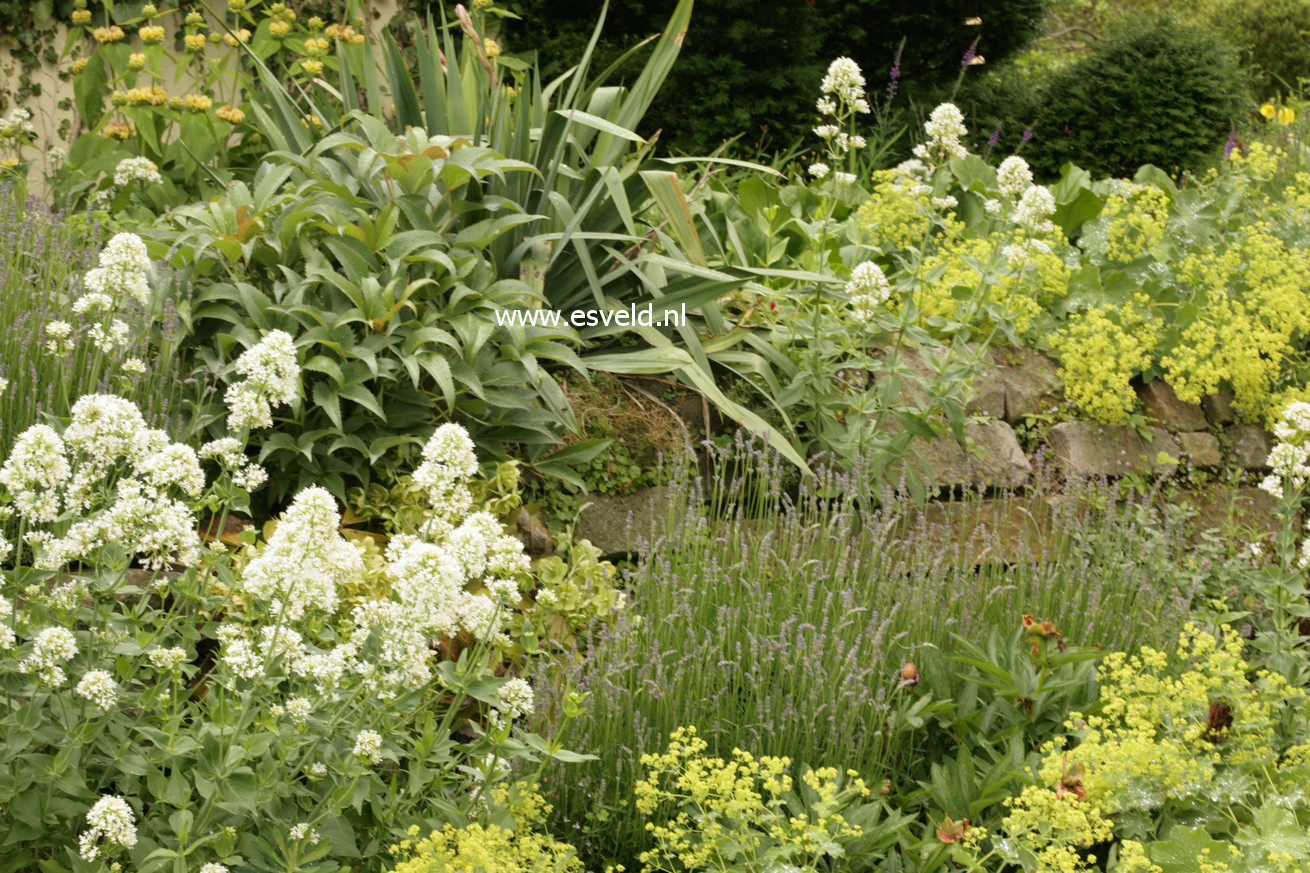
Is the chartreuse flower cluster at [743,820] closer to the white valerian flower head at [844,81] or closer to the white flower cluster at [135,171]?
the white valerian flower head at [844,81]

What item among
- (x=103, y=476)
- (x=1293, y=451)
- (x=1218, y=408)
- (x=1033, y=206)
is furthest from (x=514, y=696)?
(x=1218, y=408)

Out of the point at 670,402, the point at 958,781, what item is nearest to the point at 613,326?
the point at 670,402

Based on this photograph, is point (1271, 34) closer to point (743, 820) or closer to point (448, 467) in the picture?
point (743, 820)

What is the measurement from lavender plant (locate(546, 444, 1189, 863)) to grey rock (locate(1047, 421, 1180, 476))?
0.73 meters

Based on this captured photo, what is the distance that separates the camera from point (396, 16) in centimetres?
720

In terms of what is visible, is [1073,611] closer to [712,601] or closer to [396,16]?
[712,601]

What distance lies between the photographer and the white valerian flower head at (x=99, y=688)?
6.21 ft

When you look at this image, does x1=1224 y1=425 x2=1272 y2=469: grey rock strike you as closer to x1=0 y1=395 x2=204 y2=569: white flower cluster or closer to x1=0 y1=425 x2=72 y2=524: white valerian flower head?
x1=0 y1=395 x2=204 y2=569: white flower cluster

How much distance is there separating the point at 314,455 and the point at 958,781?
198 centimetres

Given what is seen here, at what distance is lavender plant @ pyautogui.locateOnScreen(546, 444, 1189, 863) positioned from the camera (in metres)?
2.75

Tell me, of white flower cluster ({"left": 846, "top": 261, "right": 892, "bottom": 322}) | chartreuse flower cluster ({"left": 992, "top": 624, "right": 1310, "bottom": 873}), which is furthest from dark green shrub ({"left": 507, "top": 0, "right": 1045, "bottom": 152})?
chartreuse flower cluster ({"left": 992, "top": 624, "right": 1310, "bottom": 873})

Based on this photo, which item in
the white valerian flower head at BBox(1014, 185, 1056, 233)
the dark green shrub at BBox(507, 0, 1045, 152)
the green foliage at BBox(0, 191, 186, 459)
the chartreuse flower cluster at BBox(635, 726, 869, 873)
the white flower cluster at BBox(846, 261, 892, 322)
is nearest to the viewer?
the chartreuse flower cluster at BBox(635, 726, 869, 873)

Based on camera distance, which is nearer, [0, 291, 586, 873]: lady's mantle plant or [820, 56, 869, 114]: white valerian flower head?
[0, 291, 586, 873]: lady's mantle plant

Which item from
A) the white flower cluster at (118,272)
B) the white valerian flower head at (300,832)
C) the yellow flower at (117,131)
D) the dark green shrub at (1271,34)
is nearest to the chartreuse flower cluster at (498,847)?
the white valerian flower head at (300,832)
